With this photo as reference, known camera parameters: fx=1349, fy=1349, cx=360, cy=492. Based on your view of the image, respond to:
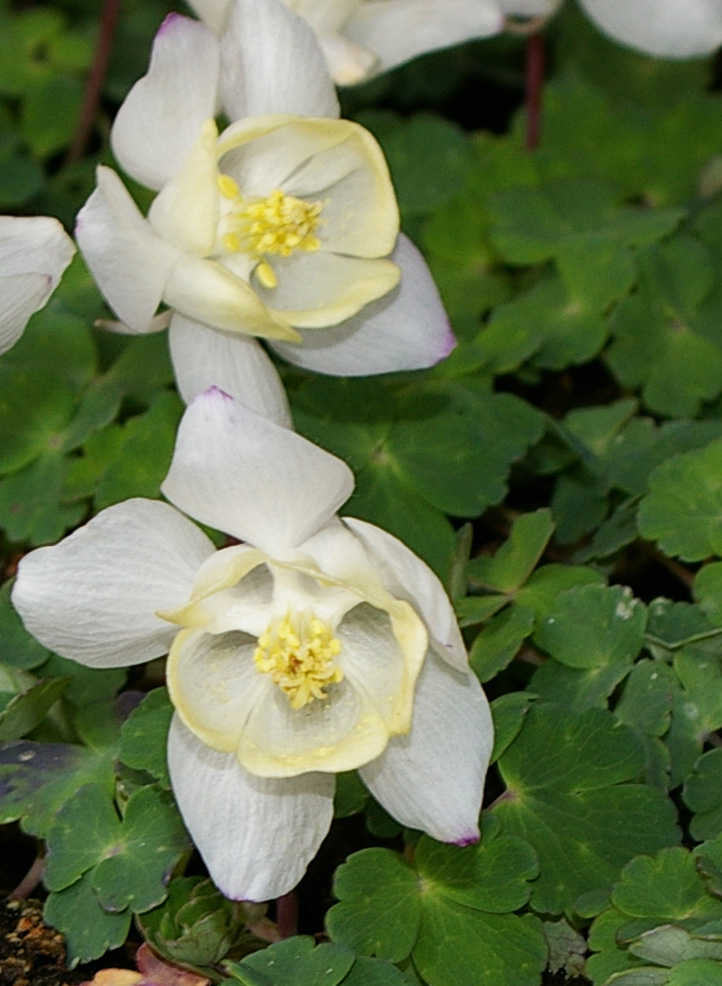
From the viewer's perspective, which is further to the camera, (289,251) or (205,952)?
(289,251)

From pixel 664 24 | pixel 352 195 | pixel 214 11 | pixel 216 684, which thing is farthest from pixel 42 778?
pixel 664 24

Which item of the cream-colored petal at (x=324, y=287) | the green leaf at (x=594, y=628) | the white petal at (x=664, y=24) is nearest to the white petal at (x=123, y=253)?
the cream-colored petal at (x=324, y=287)

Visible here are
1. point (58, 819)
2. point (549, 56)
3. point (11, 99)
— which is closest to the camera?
point (58, 819)

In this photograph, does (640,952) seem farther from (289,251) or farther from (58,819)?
(289,251)

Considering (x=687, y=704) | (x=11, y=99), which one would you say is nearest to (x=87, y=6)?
(x=11, y=99)

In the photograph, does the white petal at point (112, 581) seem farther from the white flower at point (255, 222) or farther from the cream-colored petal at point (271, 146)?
the cream-colored petal at point (271, 146)

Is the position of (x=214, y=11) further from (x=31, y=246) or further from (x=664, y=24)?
(x=664, y=24)

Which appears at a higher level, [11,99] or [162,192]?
[162,192]

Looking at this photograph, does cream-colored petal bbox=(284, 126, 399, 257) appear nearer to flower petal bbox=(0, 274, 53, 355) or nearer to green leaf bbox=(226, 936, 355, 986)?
flower petal bbox=(0, 274, 53, 355)
